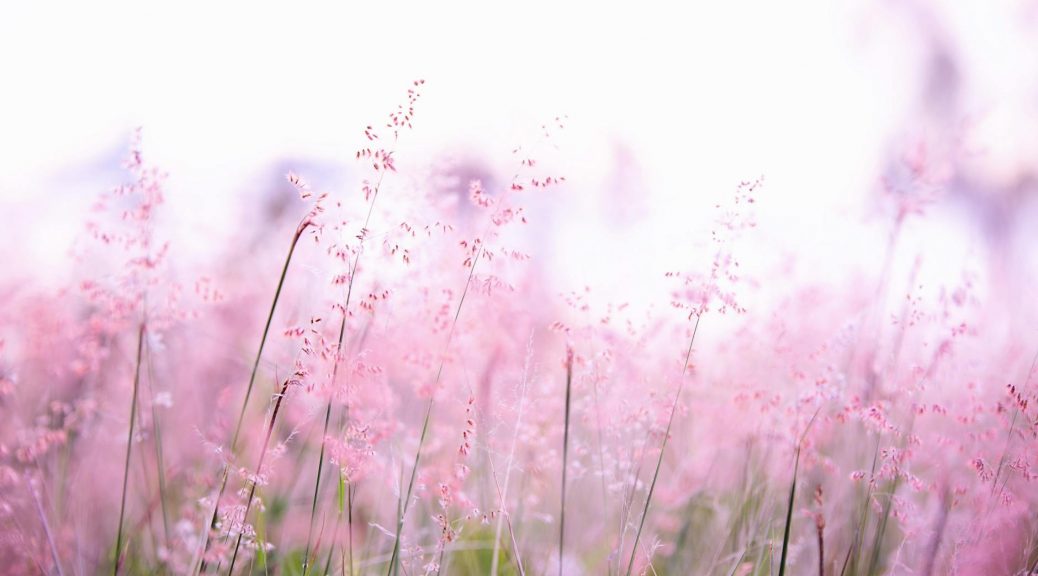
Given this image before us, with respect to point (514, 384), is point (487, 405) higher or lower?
lower

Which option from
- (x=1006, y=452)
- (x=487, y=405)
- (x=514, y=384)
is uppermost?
(x=1006, y=452)

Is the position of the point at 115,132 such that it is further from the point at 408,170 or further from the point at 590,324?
the point at 590,324

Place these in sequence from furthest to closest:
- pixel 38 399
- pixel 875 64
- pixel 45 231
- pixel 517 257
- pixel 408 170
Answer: pixel 875 64, pixel 45 231, pixel 38 399, pixel 408 170, pixel 517 257

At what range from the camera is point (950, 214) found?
453 centimetres

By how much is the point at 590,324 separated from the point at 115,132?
3.89 meters

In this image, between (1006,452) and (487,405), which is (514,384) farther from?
(1006,452)

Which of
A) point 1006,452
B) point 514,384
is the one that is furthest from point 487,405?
point 1006,452

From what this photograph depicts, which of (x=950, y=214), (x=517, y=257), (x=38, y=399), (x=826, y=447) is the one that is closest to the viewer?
(x=517, y=257)

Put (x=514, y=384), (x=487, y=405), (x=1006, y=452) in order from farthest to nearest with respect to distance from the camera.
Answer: (x=487, y=405)
(x=514, y=384)
(x=1006, y=452)

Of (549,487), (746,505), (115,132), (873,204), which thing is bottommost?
(549,487)

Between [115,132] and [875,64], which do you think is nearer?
[115,132]

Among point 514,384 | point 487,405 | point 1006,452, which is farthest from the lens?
point 487,405

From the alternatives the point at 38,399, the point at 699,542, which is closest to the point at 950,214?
the point at 699,542

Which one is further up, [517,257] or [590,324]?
[517,257]
